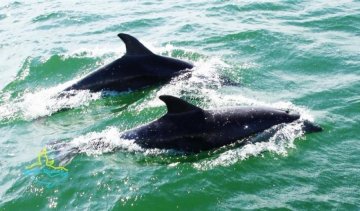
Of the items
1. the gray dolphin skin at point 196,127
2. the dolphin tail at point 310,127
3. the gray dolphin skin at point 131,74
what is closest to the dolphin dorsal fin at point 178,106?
the gray dolphin skin at point 196,127

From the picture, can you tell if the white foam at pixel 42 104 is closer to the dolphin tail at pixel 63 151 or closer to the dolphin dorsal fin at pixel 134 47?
the dolphin dorsal fin at pixel 134 47

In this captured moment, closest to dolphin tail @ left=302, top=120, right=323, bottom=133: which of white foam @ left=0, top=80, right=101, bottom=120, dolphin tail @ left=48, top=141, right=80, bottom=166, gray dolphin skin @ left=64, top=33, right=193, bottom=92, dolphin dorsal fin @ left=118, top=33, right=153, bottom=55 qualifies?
gray dolphin skin @ left=64, top=33, right=193, bottom=92

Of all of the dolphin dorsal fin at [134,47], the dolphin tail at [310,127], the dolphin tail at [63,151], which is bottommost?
the dolphin tail at [63,151]

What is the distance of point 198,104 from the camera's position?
1270 centimetres

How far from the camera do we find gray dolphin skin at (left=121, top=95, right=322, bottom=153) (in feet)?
32.2

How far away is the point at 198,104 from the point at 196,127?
9.50ft

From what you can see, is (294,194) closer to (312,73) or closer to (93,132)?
(93,132)

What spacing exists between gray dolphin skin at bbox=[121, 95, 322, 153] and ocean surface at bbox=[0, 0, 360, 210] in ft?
0.78

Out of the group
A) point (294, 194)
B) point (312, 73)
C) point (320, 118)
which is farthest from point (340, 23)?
point (294, 194)

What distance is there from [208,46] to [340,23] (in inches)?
205

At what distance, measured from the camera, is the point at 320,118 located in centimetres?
1127

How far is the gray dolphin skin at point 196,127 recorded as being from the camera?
Answer: 982cm

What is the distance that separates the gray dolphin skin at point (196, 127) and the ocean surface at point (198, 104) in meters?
0.24

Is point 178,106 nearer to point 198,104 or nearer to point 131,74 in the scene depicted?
point 198,104
